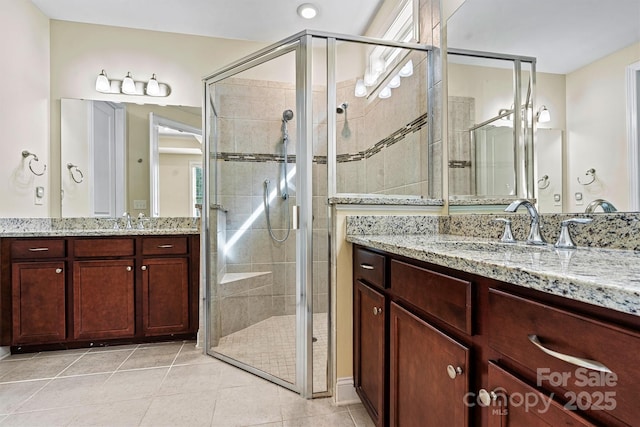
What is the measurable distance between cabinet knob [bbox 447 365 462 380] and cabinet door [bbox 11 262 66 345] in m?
2.61

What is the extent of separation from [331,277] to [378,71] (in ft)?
5.26

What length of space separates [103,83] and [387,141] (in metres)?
2.47

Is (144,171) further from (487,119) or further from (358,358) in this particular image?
(487,119)

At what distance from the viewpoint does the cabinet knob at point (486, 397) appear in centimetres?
69

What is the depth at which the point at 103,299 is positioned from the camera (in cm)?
232

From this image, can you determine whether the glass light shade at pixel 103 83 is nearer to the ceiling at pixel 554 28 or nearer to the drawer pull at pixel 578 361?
the ceiling at pixel 554 28


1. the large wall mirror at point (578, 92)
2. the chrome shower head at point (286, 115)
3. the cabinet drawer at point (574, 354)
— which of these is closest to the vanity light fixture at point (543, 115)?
the large wall mirror at point (578, 92)

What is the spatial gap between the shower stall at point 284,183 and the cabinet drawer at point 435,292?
24.6 inches

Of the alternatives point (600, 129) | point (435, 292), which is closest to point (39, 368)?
point (435, 292)

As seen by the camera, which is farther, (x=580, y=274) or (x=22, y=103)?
(x=22, y=103)

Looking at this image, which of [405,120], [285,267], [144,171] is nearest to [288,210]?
[285,267]

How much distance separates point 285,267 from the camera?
7.33 feet

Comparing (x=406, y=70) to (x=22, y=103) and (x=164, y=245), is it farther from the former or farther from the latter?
(x=22, y=103)

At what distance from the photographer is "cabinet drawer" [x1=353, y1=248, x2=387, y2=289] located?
1.27 m
